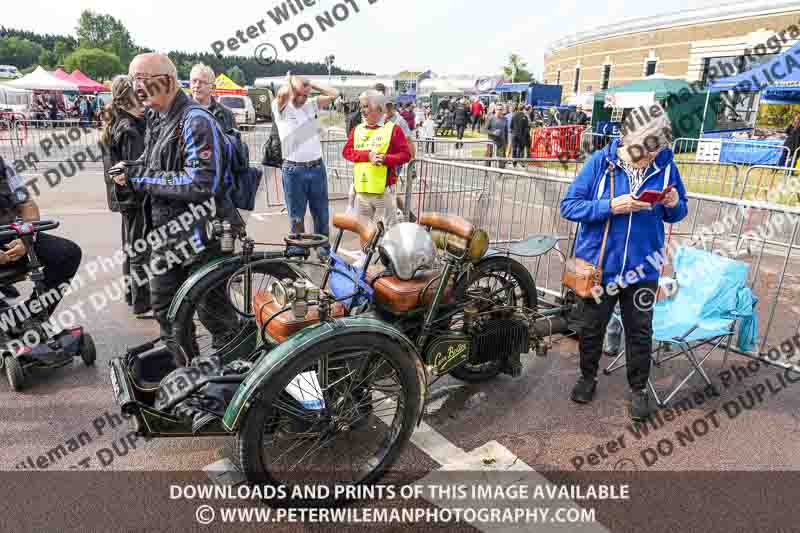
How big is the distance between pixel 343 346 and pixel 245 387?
45cm

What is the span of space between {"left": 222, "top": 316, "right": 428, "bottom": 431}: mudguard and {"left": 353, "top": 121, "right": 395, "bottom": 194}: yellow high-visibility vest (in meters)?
3.13

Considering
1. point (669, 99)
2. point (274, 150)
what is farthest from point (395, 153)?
point (669, 99)

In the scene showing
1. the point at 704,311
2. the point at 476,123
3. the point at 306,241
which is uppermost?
the point at 476,123

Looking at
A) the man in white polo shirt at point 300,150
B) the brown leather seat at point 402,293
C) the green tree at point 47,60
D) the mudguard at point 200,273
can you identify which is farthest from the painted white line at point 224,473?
the green tree at point 47,60

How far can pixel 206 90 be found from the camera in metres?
5.04

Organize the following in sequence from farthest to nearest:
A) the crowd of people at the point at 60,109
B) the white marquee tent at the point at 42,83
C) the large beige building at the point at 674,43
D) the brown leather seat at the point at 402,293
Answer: the large beige building at the point at 674,43, the crowd of people at the point at 60,109, the white marquee tent at the point at 42,83, the brown leather seat at the point at 402,293

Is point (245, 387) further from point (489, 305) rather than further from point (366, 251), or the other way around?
point (489, 305)

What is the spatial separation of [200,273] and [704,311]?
333cm

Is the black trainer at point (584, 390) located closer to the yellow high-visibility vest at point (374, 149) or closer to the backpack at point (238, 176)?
the backpack at point (238, 176)

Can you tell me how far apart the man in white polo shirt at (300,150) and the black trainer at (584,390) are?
10.5 ft

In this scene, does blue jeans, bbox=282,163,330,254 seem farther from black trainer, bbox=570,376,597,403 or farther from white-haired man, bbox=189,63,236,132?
black trainer, bbox=570,376,597,403

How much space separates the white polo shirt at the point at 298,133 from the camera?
563cm

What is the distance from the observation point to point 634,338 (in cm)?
337

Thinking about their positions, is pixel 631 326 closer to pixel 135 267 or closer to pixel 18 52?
pixel 135 267
